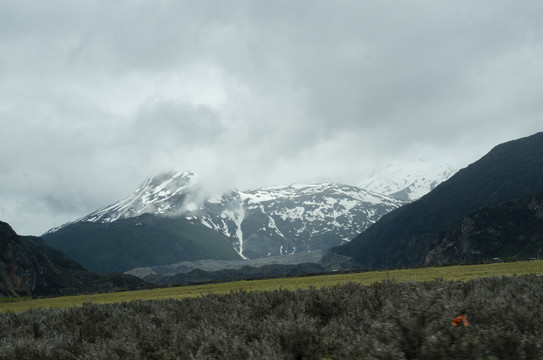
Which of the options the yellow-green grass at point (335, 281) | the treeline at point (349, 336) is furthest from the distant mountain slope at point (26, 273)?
the treeline at point (349, 336)

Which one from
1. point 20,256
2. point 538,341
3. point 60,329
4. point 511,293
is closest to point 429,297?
point 538,341

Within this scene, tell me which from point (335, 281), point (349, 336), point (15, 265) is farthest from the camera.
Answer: point (15, 265)

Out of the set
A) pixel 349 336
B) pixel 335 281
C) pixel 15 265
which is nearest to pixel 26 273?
pixel 15 265

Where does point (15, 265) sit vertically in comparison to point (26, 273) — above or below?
above

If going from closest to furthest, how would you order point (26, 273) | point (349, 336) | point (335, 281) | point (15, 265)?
point (349, 336) < point (335, 281) < point (15, 265) < point (26, 273)

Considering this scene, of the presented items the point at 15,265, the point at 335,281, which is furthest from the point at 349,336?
the point at 15,265

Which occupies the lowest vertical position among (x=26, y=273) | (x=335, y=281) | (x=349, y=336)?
(x=335, y=281)

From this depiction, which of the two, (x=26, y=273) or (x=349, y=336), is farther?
(x=26, y=273)

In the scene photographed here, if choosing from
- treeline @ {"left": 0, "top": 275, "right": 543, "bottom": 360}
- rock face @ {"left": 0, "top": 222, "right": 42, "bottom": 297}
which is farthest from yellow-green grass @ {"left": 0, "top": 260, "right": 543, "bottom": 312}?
rock face @ {"left": 0, "top": 222, "right": 42, "bottom": 297}

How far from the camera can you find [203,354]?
25.7 feet

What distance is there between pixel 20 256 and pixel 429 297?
182 m

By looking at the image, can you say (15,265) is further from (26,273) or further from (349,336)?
(349,336)

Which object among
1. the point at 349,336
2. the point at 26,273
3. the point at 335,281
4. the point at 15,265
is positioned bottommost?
the point at 335,281

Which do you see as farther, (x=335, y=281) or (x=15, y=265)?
(x=15, y=265)
